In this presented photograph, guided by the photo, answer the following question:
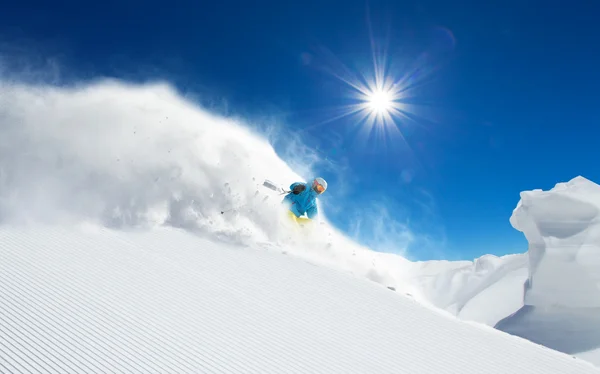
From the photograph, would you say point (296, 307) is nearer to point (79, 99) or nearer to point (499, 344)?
point (499, 344)

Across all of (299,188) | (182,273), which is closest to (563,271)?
(299,188)

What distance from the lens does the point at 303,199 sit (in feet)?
38.4

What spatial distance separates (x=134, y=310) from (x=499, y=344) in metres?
5.02

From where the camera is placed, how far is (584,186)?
1552 centimetres

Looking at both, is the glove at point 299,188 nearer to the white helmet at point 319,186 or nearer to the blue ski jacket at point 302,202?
the blue ski jacket at point 302,202

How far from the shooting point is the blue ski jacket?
38.0ft

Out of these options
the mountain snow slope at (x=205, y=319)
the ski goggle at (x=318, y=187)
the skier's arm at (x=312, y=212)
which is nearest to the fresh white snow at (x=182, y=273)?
the mountain snow slope at (x=205, y=319)

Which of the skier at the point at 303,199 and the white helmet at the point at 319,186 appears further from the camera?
the white helmet at the point at 319,186

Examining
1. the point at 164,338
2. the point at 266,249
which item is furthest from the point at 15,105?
the point at 164,338

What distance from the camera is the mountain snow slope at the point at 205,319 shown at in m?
4.05

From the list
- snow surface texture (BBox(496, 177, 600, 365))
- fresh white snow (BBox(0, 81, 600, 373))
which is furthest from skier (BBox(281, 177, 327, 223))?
snow surface texture (BBox(496, 177, 600, 365))

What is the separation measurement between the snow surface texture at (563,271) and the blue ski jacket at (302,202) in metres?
9.70

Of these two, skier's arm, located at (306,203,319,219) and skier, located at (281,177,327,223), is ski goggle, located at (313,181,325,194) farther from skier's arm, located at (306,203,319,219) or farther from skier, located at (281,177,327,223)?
skier's arm, located at (306,203,319,219)

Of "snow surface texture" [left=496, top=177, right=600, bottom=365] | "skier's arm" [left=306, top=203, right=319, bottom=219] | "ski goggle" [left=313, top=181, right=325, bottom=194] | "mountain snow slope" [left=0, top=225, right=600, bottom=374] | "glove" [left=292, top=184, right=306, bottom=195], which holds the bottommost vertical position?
"mountain snow slope" [left=0, top=225, right=600, bottom=374]
